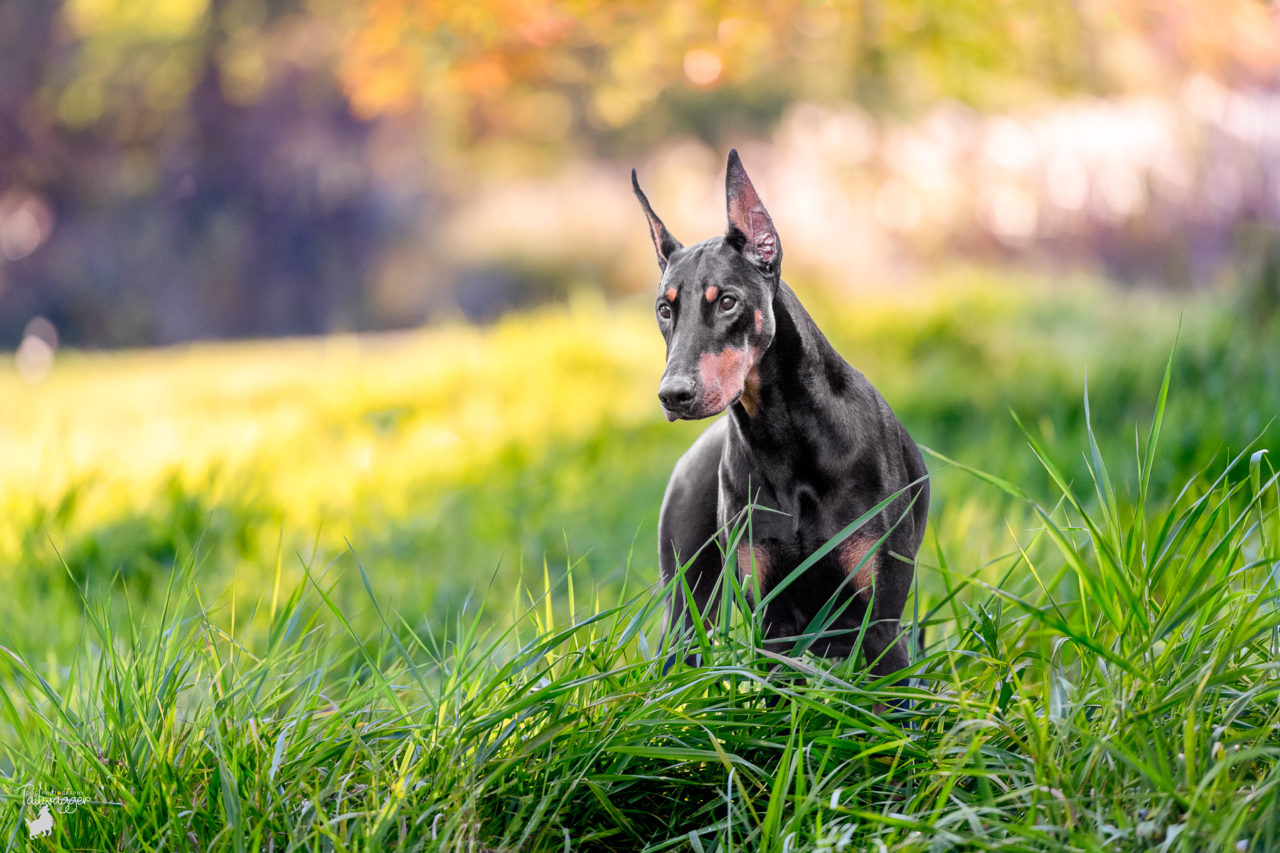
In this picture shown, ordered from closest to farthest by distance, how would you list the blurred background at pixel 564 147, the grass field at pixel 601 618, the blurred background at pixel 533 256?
1. the grass field at pixel 601 618
2. the blurred background at pixel 533 256
3. the blurred background at pixel 564 147

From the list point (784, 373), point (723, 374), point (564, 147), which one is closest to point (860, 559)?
point (784, 373)

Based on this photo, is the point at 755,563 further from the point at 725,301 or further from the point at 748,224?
the point at 748,224

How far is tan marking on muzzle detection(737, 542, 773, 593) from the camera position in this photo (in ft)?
6.43

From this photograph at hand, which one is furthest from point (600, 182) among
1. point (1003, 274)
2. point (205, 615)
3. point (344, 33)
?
point (205, 615)

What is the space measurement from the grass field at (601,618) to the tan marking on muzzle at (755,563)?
0.08 m

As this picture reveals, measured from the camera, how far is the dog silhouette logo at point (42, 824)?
5.87 ft

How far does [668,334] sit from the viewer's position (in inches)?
72.3

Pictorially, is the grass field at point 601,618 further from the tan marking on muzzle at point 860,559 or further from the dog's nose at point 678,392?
the dog's nose at point 678,392

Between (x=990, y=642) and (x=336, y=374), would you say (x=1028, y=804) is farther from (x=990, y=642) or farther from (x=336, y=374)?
(x=336, y=374)

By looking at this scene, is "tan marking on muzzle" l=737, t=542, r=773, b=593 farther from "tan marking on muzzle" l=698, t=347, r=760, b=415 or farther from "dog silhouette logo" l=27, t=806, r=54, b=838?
"dog silhouette logo" l=27, t=806, r=54, b=838

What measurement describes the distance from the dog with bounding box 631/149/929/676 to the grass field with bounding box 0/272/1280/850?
0.10 meters

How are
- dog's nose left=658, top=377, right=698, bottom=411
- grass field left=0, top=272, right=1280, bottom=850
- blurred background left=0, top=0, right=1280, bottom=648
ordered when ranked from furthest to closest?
1. blurred background left=0, top=0, right=1280, bottom=648
2. grass field left=0, top=272, right=1280, bottom=850
3. dog's nose left=658, top=377, right=698, bottom=411

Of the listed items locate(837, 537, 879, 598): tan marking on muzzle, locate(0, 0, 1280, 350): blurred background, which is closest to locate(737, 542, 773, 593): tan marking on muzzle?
locate(837, 537, 879, 598): tan marking on muzzle

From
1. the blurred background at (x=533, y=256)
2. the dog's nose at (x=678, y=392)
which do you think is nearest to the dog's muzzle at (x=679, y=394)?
the dog's nose at (x=678, y=392)
